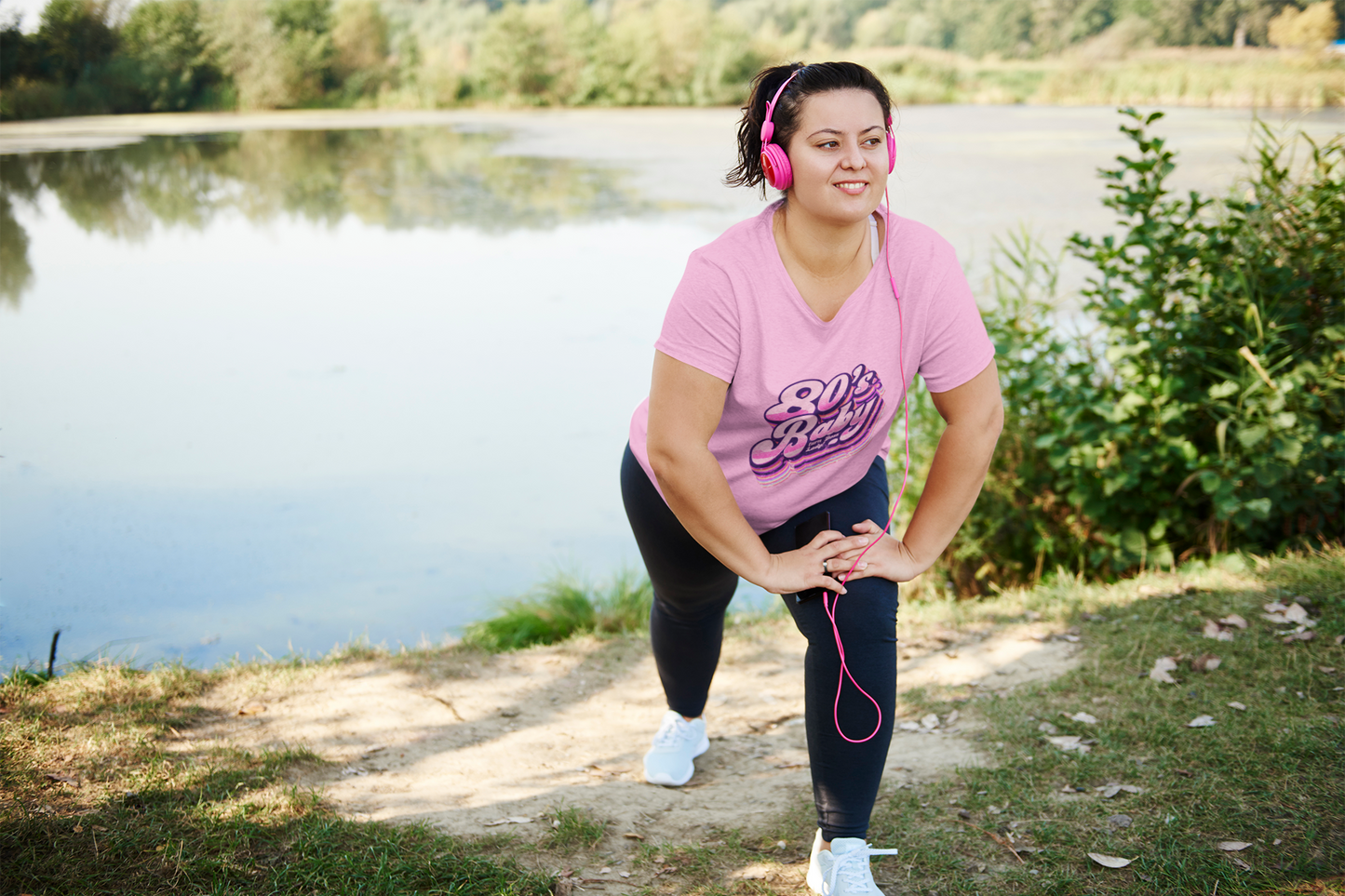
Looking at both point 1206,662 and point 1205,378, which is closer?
point 1206,662

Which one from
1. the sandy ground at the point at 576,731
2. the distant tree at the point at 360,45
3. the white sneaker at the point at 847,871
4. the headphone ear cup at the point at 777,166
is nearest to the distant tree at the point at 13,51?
the distant tree at the point at 360,45

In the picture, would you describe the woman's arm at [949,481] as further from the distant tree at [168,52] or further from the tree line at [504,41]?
the distant tree at [168,52]

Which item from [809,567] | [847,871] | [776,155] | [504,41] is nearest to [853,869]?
[847,871]

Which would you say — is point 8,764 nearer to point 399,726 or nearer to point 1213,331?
point 399,726

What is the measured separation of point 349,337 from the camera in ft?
19.2

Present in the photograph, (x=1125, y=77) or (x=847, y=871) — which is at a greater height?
(x=1125, y=77)

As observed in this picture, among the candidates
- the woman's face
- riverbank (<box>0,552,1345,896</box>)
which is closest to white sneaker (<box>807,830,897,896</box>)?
riverbank (<box>0,552,1345,896</box>)

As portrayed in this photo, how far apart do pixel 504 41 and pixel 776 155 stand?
316 inches

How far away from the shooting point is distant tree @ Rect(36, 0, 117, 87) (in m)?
5.46

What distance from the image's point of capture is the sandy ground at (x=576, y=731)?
1.98 meters

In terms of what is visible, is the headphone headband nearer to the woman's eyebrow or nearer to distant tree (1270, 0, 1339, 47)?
the woman's eyebrow

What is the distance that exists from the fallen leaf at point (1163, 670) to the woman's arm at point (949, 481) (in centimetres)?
119

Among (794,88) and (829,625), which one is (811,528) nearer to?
(829,625)

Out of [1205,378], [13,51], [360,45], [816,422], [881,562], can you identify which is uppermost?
[360,45]
